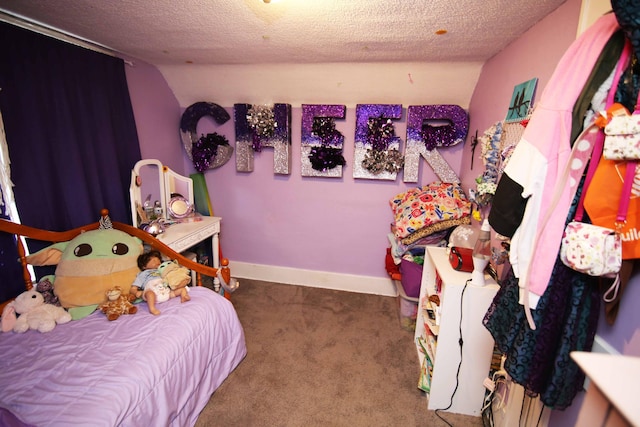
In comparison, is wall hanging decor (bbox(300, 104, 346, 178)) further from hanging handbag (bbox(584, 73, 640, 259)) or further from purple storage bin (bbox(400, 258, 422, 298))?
hanging handbag (bbox(584, 73, 640, 259))

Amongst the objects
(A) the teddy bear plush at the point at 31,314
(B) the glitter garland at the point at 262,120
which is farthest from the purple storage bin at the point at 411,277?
(A) the teddy bear plush at the point at 31,314

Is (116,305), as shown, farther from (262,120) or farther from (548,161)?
(548,161)

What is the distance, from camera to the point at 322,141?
2.76 m

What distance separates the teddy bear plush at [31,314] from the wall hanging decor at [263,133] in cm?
181

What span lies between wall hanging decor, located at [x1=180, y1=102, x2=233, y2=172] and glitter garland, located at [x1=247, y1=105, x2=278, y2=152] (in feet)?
0.98

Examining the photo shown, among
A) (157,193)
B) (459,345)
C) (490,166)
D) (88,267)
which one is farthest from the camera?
(157,193)

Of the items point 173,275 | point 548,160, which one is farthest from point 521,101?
point 173,275

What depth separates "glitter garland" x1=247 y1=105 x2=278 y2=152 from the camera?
2.76m

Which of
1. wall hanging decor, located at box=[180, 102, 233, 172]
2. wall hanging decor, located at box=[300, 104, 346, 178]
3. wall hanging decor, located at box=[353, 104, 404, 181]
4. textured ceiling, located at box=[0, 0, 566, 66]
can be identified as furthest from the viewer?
wall hanging decor, located at box=[180, 102, 233, 172]

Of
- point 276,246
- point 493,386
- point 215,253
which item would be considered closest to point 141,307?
point 215,253

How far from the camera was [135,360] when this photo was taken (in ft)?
4.42

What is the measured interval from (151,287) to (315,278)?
1685 mm

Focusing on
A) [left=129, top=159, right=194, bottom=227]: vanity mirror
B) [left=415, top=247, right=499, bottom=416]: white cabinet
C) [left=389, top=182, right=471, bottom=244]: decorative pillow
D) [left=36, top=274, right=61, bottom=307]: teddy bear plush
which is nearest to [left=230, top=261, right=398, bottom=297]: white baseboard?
[left=389, top=182, right=471, bottom=244]: decorative pillow

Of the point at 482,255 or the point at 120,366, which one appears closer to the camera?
the point at 120,366
